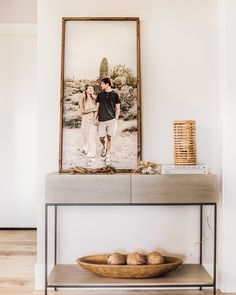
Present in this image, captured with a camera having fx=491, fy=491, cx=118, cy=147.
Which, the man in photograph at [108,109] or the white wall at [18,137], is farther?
the white wall at [18,137]

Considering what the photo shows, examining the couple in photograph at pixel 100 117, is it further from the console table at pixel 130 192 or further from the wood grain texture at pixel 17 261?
the wood grain texture at pixel 17 261

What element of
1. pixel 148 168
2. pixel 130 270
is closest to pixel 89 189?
pixel 148 168

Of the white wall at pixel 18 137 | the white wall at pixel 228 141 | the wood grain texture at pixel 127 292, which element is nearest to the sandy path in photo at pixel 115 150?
the white wall at pixel 228 141

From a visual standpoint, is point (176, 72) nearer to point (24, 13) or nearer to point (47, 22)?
point (47, 22)

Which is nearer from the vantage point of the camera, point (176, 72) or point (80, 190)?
point (80, 190)

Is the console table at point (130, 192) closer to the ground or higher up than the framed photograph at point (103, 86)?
closer to the ground

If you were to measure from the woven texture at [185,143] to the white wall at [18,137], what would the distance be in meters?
2.79

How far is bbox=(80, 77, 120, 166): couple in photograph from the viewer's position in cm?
321

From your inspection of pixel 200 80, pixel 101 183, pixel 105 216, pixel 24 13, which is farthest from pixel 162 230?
pixel 24 13

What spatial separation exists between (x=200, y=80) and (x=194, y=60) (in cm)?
14

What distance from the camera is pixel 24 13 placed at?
464 cm

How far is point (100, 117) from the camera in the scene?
321 cm

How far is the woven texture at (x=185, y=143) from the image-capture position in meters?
3.01

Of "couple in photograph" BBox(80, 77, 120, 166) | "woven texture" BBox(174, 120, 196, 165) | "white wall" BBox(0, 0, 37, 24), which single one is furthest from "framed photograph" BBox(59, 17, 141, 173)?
"white wall" BBox(0, 0, 37, 24)
